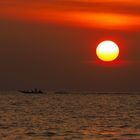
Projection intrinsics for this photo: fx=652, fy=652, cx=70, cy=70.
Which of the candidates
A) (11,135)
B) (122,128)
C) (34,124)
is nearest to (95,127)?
(122,128)

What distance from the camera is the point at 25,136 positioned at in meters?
55.0

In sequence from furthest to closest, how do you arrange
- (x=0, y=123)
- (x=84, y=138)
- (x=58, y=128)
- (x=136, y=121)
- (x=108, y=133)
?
(x=136, y=121) < (x=0, y=123) < (x=58, y=128) < (x=108, y=133) < (x=84, y=138)

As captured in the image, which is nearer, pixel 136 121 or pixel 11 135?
pixel 11 135

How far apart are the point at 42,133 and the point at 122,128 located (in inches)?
365

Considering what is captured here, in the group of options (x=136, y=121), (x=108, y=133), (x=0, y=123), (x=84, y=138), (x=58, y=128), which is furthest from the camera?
(x=136, y=121)

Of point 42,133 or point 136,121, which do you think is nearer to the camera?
point 42,133

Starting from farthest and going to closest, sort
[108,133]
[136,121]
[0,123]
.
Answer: [136,121] < [0,123] < [108,133]

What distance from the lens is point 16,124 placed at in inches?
2628

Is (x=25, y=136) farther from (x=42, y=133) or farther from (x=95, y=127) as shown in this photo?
(x=95, y=127)

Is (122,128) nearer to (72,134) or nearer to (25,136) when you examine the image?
(72,134)

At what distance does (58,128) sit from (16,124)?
5574 mm

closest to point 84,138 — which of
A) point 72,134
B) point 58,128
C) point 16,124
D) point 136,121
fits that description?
point 72,134

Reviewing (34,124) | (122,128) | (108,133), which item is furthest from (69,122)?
(108,133)

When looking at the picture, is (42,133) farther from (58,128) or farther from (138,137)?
(138,137)
